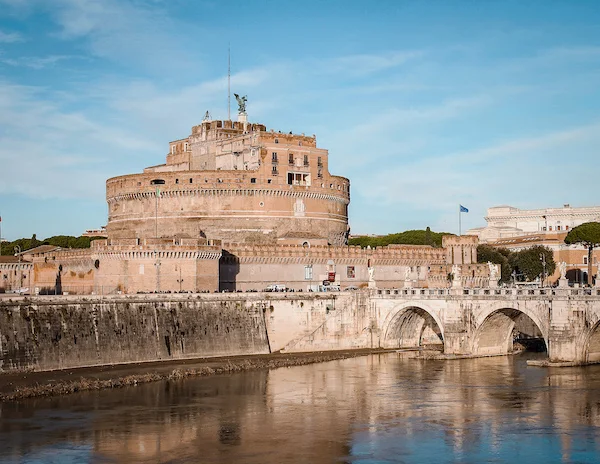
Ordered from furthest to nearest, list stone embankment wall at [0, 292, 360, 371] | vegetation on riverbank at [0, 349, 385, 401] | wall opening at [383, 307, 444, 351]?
wall opening at [383, 307, 444, 351], stone embankment wall at [0, 292, 360, 371], vegetation on riverbank at [0, 349, 385, 401]

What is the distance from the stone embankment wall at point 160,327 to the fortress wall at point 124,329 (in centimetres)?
6

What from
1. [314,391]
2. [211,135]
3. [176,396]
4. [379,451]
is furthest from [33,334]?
[211,135]

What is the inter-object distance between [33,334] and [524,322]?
1607 inches

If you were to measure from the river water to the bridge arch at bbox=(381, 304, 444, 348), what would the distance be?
11.6 meters

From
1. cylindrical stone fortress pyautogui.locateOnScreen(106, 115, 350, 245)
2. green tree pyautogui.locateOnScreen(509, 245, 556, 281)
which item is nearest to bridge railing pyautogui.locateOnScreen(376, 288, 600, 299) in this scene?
cylindrical stone fortress pyautogui.locateOnScreen(106, 115, 350, 245)

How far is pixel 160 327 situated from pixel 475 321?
20.6 meters

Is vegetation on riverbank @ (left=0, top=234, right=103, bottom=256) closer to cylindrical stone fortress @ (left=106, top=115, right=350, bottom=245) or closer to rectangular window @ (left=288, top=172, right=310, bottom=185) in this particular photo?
cylindrical stone fortress @ (left=106, top=115, right=350, bottom=245)

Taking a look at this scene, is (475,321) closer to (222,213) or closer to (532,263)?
(222,213)

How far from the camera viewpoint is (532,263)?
10562cm

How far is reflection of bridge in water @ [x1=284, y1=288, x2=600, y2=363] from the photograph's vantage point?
54562 mm

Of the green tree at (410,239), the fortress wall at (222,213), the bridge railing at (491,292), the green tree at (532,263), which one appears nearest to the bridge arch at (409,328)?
the bridge railing at (491,292)

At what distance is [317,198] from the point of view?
292ft

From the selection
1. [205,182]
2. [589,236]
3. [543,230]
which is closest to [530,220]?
[543,230]

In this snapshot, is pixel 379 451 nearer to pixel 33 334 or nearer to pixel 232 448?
pixel 232 448
